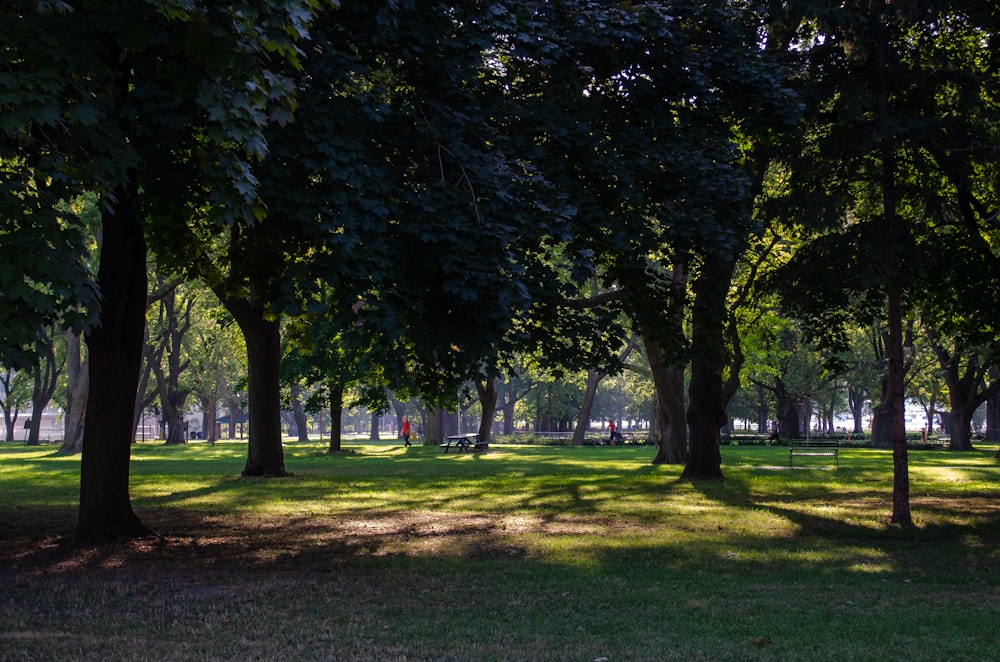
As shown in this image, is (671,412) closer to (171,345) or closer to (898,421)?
(898,421)

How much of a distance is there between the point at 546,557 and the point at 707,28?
7.77 meters

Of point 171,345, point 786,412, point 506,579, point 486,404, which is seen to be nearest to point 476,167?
point 506,579

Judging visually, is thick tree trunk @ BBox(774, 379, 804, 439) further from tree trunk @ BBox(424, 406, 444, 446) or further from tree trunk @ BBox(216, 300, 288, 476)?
tree trunk @ BBox(216, 300, 288, 476)

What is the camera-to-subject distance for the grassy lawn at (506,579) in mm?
6906

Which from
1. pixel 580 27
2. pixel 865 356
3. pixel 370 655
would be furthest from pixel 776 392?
pixel 370 655

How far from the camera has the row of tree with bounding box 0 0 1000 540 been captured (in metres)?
7.21

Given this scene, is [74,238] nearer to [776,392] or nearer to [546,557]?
[546,557]

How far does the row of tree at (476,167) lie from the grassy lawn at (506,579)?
6.61ft

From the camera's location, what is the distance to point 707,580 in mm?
9516

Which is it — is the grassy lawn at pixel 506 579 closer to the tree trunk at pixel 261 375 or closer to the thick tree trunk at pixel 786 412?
the tree trunk at pixel 261 375

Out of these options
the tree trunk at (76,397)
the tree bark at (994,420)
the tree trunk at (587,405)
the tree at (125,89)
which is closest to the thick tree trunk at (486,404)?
the tree trunk at (587,405)

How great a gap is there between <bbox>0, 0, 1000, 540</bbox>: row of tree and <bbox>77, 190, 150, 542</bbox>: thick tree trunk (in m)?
0.03

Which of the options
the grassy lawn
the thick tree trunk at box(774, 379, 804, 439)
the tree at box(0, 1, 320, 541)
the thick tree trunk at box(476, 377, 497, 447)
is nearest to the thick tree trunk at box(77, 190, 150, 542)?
the grassy lawn

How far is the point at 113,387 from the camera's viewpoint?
39.1 feet
